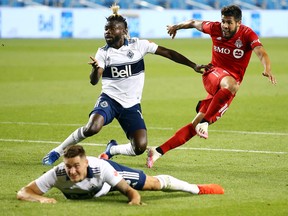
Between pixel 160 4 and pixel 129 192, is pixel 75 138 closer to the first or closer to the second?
pixel 129 192

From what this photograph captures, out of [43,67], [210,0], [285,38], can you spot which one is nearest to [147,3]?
[210,0]

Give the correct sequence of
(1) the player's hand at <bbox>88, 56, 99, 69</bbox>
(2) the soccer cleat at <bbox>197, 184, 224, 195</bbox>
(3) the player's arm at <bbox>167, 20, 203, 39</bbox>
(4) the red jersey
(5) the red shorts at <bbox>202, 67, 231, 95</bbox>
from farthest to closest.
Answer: (3) the player's arm at <bbox>167, 20, 203, 39</bbox> → (4) the red jersey → (5) the red shorts at <bbox>202, 67, 231, 95</bbox> → (1) the player's hand at <bbox>88, 56, 99, 69</bbox> → (2) the soccer cleat at <bbox>197, 184, 224, 195</bbox>

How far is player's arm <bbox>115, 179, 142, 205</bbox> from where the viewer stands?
8.34m

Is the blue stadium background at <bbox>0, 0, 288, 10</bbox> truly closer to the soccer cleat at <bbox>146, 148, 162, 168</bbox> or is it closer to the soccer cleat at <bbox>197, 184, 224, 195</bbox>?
the soccer cleat at <bbox>146, 148, 162, 168</bbox>

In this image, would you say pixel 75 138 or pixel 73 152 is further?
pixel 75 138

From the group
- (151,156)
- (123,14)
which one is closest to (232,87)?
(151,156)

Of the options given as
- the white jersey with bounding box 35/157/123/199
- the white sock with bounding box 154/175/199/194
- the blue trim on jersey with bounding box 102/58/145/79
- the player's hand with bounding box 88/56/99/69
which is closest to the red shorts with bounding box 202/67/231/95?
the blue trim on jersey with bounding box 102/58/145/79

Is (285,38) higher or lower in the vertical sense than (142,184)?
lower

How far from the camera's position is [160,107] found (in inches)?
730

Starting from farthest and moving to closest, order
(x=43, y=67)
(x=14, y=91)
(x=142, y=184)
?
1. (x=43, y=67)
2. (x=14, y=91)
3. (x=142, y=184)

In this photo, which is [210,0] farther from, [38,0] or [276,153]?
[276,153]

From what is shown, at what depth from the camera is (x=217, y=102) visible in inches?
444

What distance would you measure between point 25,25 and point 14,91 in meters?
18.0

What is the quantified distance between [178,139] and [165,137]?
260 cm
